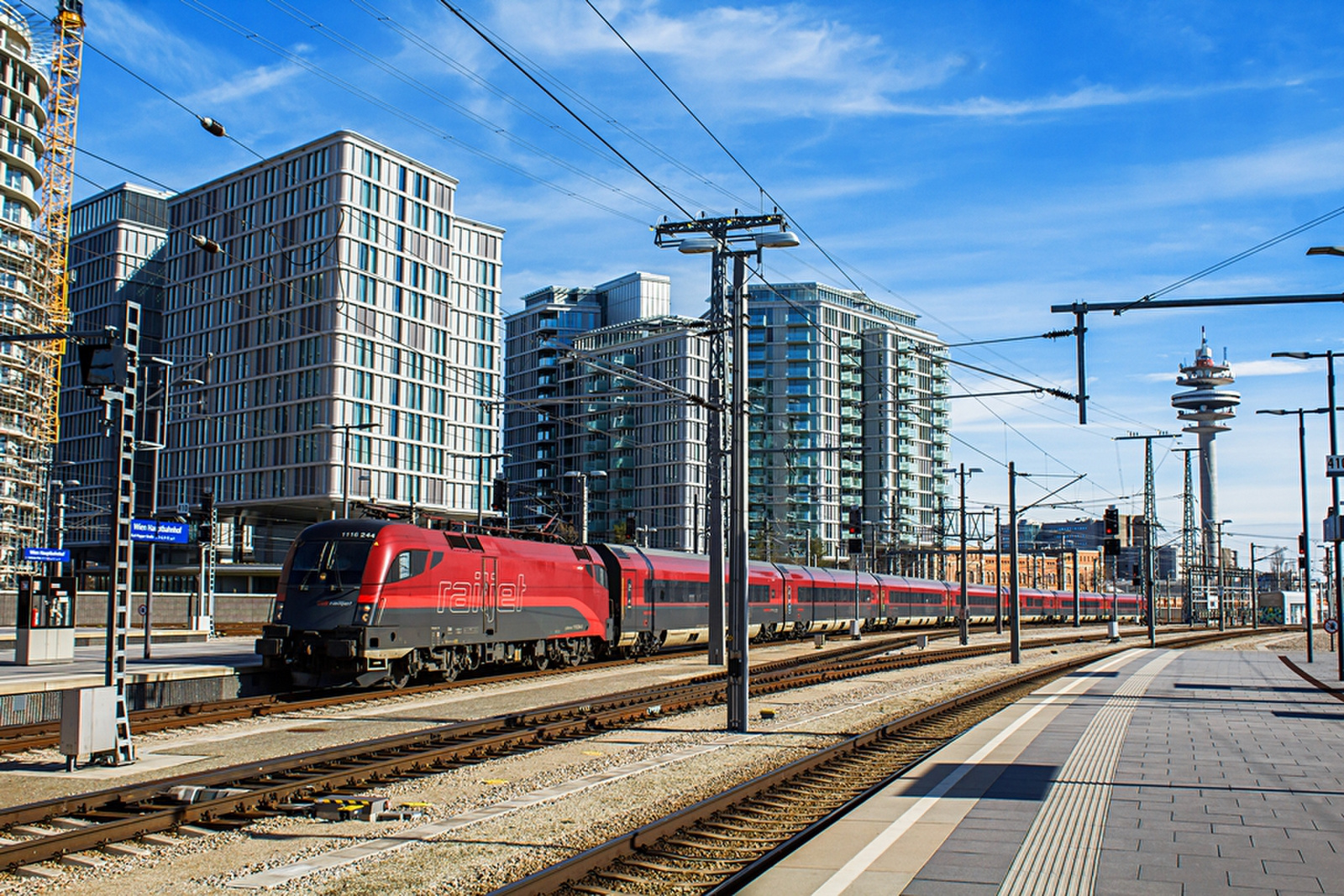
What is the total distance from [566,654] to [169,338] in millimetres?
76971

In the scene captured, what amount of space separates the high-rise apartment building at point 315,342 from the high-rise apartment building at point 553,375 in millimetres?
41983

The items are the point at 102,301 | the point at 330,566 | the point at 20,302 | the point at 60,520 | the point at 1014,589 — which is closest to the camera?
the point at 330,566

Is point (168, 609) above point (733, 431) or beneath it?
beneath

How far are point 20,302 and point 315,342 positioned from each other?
801 inches

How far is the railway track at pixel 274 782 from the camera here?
10.3m

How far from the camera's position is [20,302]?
69562mm

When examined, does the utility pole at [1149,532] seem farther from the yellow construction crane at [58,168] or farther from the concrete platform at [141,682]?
the yellow construction crane at [58,168]

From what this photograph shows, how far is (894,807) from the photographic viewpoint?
35.7 ft

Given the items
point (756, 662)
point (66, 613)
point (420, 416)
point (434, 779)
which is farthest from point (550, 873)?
point (420, 416)

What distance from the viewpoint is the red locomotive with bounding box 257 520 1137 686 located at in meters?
22.4

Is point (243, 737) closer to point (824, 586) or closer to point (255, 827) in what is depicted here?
point (255, 827)

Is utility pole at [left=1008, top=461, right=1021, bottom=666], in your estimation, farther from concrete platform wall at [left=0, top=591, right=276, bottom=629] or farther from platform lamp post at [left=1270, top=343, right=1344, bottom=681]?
concrete platform wall at [left=0, top=591, right=276, bottom=629]

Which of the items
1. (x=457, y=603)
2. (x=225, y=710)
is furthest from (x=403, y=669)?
(x=225, y=710)

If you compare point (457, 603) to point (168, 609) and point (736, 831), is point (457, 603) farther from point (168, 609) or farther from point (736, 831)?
point (168, 609)
